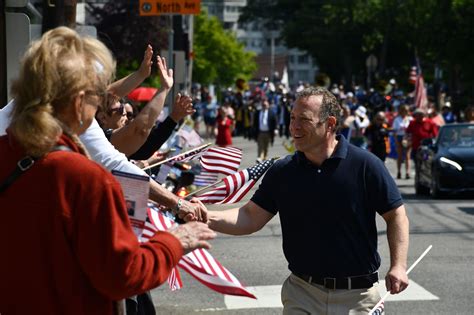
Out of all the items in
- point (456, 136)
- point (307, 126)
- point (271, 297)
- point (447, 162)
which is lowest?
point (447, 162)

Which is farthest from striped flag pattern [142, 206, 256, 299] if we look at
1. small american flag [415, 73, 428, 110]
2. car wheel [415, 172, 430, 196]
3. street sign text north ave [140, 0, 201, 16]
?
small american flag [415, 73, 428, 110]

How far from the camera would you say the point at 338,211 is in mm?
5742

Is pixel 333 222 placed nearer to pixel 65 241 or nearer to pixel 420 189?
pixel 65 241

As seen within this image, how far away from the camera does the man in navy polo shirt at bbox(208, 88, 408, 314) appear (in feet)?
18.8

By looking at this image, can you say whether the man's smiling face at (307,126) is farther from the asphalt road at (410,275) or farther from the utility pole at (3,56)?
the utility pole at (3,56)

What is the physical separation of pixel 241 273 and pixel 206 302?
1.51 meters

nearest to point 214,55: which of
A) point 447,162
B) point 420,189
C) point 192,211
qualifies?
point 420,189

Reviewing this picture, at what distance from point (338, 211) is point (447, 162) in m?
16.2

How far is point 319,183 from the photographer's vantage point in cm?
579

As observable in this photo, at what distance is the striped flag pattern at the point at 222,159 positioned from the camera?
702cm

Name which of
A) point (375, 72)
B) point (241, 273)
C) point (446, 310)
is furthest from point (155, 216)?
point (375, 72)

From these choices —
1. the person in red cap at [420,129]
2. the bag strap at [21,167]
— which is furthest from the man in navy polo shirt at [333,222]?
the person in red cap at [420,129]

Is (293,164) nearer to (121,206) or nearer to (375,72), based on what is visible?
(121,206)

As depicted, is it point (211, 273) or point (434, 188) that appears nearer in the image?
point (211, 273)
